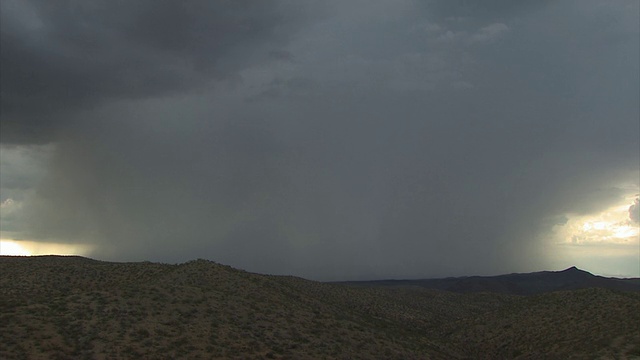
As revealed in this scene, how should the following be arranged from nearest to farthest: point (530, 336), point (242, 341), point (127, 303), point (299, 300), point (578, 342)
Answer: point (242, 341)
point (127, 303)
point (578, 342)
point (530, 336)
point (299, 300)

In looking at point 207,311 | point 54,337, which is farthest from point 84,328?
point 207,311

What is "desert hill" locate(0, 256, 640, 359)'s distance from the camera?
37531 millimetres

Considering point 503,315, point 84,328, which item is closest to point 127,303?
point 84,328

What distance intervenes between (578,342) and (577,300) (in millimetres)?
18003

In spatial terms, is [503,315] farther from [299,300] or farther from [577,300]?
[299,300]

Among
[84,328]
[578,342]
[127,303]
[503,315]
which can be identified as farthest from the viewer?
[503,315]

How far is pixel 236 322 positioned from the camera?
46188 millimetres

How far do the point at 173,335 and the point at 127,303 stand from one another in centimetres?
735

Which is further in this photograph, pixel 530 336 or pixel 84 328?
pixel 530 336

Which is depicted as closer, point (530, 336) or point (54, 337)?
point (54, 337)

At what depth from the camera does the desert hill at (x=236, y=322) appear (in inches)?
1478

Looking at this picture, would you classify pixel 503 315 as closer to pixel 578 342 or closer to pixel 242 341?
pixel 578 342

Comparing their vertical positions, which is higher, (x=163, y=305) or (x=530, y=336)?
(x=163, y=305)

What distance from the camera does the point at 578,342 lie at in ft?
159
